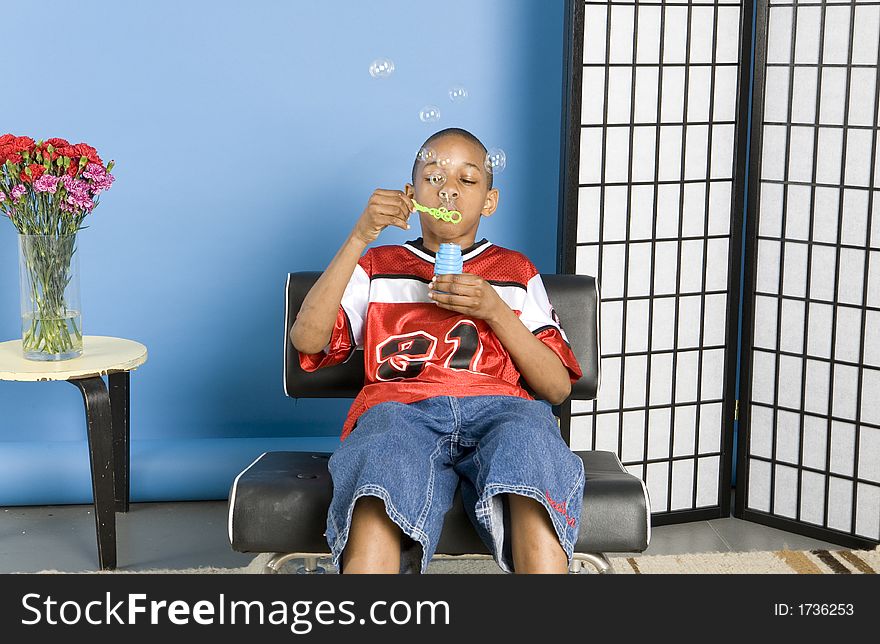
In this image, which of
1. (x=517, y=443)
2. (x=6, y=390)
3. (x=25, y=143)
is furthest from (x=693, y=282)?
(x=6, y=390)

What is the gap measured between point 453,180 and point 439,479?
2.33 feet

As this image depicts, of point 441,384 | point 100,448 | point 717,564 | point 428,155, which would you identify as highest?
point 428,155

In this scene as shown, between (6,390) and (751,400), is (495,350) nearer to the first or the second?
(751,400)

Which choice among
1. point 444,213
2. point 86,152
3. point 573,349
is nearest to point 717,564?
point 573,349

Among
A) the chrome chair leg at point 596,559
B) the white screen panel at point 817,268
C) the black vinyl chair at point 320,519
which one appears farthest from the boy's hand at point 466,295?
the white screen panel at point 817,268

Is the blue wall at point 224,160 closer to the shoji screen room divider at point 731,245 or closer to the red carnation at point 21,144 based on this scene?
the shoji screen room divider at point 731,245

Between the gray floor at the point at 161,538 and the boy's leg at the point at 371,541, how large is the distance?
1109 millimetres

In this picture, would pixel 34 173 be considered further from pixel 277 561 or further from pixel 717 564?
pixel 717 564

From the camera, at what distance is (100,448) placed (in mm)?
3064

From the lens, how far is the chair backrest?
2.90 meters

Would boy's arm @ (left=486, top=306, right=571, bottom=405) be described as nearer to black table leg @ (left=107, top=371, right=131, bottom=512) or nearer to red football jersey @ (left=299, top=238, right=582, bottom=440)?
red football jersey @ (left=299, top=238, right=582, bottom=440)

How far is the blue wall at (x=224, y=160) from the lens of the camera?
3.53 m

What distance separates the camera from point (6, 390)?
144 inches

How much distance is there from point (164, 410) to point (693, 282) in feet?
5.95
